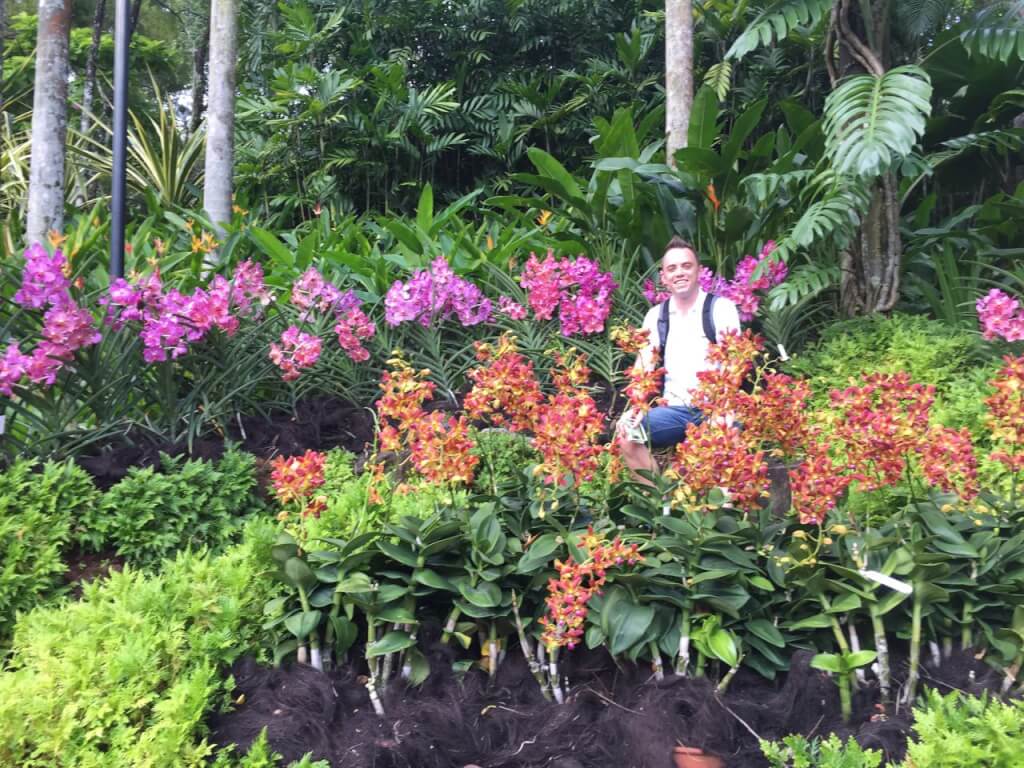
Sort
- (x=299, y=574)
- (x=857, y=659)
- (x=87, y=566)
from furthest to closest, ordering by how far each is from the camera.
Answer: (x=87, y=566), (x=299, y=574), (x=857, y=659)

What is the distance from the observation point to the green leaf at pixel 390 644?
1.96 meters

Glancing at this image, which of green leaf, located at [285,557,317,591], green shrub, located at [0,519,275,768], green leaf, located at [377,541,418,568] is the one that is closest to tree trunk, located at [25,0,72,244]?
green shrub, located at [0,519,275,768]

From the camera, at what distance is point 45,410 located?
3139 mm

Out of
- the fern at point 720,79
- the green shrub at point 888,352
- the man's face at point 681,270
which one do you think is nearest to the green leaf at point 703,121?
the green shrub at point 888,352

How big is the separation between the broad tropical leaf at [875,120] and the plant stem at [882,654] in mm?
2184

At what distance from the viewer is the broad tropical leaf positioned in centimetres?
348

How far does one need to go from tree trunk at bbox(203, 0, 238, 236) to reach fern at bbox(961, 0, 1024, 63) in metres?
4.38

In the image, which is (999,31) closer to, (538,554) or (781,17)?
(781,17)

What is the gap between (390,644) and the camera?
1968mm

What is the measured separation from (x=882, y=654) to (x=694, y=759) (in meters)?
0.52

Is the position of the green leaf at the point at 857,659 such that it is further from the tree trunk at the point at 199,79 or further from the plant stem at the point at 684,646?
the tree trunk at the point at 199,79

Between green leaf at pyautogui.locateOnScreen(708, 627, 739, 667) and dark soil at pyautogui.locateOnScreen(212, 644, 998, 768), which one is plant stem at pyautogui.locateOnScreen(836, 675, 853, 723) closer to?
dark soil at pyautogui.locateOnScreen(212, 644, 998, 768)

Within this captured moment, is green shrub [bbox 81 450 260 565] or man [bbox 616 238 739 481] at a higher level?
man [bbox 616 238 739 481]

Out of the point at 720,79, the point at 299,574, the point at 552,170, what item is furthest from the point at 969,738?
the point at 720,79
